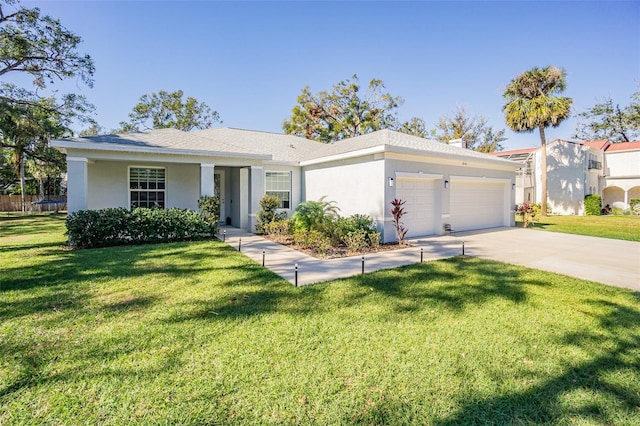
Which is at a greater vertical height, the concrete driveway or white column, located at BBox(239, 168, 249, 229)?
white column, located at BBox(239, 168, 249, 229)

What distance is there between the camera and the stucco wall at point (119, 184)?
39.2ft

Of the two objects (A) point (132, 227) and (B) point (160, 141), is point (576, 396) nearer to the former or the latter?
(A) point (132, 227)

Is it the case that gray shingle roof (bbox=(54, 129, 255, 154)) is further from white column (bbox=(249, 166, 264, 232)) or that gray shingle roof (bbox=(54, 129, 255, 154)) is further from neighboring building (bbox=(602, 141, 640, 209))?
neighboring building (bbox=(602, 141, 640, 209))

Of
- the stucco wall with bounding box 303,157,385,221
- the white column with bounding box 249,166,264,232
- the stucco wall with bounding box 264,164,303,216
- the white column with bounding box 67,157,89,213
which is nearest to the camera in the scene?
the white column with bounding box 67,157,89,213

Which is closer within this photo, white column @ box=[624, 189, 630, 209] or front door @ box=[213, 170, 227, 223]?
front door @ box=[213, 170, 227, 223]

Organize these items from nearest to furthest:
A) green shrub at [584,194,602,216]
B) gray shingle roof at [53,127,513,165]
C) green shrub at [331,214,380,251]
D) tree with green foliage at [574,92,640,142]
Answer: green shrub at [331,214,380,251]
gray shingle roof at [53,127,513,165]
green shrub at [584,194,602,216]
tree with green foliage at [574,92,640,142]

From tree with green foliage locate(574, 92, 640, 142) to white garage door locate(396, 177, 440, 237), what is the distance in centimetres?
3670

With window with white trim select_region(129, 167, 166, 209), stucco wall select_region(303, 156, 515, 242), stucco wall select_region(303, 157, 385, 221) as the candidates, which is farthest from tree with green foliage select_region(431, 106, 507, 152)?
window with white trim select_region(129, 167, 166, 209)

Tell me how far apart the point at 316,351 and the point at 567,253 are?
900 cm

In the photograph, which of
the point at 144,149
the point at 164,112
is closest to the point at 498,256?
the point at 144,149

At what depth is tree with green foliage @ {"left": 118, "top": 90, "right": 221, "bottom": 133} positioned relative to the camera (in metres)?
30.6

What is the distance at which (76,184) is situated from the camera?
389 inches

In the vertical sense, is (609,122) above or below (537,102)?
above

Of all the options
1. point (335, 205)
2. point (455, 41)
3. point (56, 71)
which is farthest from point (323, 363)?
point (56, 71)
